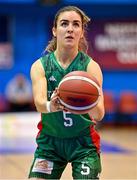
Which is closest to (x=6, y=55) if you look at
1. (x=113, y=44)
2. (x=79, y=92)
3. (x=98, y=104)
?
(x=113, y=44)

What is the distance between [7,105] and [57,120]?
36.0 ft

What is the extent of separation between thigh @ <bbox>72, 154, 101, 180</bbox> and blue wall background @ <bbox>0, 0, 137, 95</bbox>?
11374 mm

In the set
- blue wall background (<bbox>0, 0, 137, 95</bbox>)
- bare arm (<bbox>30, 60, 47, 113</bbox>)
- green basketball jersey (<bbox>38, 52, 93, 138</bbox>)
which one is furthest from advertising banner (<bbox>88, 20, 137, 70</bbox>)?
bare arm (<bbox>30, 60, 47, 113</bbox>)

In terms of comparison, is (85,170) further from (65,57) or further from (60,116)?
(65,57)

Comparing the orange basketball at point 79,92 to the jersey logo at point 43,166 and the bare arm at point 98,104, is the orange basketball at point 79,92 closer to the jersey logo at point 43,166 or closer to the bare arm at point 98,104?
the bare arm at point 98,104

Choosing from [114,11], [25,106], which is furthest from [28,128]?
[114,11]

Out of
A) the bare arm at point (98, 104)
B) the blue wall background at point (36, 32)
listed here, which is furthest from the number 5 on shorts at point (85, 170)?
the blue wall background at point (36, 32)

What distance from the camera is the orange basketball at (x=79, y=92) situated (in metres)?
3.84

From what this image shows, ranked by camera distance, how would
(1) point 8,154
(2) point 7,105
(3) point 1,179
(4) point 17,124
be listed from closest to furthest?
(3) point 1,179 < (1) point 8,154 < (4) point 17,124 < (2) point 7,105

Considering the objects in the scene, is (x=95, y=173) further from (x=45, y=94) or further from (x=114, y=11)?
(x=114, y=11)

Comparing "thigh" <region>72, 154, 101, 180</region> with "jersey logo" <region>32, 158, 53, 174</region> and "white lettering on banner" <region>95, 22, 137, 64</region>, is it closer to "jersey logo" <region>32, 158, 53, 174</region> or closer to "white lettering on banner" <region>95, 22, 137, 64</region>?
"jersey logo" <region>32, 158, 53, 174</region>

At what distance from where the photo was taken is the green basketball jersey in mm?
4109

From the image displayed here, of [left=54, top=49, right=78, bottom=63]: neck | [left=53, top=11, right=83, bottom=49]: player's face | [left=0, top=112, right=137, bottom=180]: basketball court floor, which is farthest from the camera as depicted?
[left=0, top=112, right=137, bottom=180]: basketball court floor

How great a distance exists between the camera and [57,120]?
4133mm
